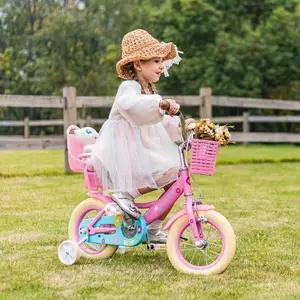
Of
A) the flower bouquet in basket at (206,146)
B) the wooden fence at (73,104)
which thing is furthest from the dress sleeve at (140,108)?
the wooden fence at (73,104)

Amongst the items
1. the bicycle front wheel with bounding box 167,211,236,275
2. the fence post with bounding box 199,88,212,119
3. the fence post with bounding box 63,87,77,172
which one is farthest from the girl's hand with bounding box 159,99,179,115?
the fence post with bounding box 199,88,212,119

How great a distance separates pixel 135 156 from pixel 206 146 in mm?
471

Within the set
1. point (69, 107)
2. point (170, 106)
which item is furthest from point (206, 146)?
point (69, 107)

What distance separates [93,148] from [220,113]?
898 inches

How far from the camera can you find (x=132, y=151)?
417 centimetres

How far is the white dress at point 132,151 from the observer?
4145 millimetres

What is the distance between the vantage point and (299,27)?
25266 millimetres

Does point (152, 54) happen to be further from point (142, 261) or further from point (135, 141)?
point (142, 261)

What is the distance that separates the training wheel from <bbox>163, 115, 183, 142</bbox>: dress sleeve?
895 mm

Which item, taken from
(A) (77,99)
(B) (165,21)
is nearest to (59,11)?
(B) (165,21)

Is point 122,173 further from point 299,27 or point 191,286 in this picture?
point 299,27

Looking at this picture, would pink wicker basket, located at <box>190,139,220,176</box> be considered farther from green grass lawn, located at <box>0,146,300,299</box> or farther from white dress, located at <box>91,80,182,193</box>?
green grass lawn, located at <box>0,146,300,299</box>

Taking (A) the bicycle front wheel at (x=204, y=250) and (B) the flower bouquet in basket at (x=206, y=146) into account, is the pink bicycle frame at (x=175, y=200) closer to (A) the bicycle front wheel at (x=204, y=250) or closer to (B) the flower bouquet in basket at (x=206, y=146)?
(A) the bicycle front wheel at (x=204, y=250)

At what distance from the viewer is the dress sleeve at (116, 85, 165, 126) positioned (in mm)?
3977
